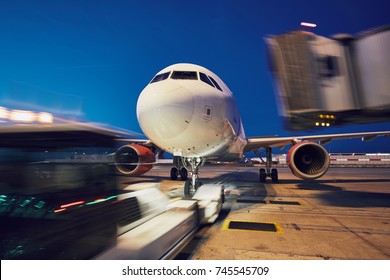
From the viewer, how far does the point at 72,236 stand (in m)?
1.92

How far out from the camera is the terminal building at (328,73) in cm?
489

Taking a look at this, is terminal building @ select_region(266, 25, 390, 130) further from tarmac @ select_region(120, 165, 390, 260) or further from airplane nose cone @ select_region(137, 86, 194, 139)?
tarmac @ select_region(120, 165, 390, 260)

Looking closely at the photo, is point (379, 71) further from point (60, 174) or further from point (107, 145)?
point (60, 174)

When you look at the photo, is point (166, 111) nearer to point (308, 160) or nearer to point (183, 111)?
point (183, 111)

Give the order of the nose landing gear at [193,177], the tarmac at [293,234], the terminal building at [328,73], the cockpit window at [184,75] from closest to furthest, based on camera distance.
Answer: the tarmac at [293,234] → the terminal building at [328,73] → the cockpit window at [184,75] → the nose landing gear at [193,177]

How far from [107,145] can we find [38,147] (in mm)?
538

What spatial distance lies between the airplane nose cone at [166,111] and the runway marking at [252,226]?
236 centimetres

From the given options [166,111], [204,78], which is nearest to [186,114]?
[166,111]

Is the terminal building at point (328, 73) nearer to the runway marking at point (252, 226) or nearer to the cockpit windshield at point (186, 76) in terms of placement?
the cockpit windshield at point (186, 76)

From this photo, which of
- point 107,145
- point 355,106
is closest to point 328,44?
point 355,106

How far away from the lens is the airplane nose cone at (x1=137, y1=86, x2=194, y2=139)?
16.8 ft

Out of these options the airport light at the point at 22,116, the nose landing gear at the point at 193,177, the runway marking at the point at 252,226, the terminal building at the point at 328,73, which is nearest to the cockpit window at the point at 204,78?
the terminal building at the point at 328,73

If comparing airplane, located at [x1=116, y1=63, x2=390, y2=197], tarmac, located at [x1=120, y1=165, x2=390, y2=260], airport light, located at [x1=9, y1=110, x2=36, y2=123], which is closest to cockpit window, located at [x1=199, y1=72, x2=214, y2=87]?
airplane, located at [x1=116, y1=63, x2=390, y2=197]

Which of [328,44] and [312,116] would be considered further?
[312,116]
